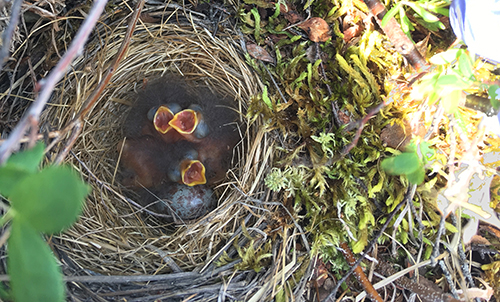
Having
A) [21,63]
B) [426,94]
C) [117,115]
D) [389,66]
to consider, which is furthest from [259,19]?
[21,63]

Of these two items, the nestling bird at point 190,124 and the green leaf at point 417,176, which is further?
the nestling bird at point 190,124

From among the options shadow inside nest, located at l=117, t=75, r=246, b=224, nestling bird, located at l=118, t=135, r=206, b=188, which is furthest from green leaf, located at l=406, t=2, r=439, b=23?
nestling bird, located at l=118, t=135, r=206, b=188

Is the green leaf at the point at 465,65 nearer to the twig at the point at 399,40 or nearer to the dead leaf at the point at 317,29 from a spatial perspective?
the twig at the point at 399,40

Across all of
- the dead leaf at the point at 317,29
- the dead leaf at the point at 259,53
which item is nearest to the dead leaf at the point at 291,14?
the dead leaf at the point at 317,29

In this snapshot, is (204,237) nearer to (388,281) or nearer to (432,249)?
(388,281)

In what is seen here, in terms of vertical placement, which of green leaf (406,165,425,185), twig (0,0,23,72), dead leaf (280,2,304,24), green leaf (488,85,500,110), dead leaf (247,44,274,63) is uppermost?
twig (0,0,23,72)

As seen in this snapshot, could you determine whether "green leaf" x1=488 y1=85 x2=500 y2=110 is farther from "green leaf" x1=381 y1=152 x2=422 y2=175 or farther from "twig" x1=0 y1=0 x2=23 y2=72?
"twig" x1=0 y1=0 x2=23 y2=72
